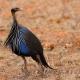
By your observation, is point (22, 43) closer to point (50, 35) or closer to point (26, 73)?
point (26, 73)

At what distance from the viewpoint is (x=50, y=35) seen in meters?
9.41

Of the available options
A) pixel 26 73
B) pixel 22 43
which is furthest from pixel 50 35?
pixel 22 43

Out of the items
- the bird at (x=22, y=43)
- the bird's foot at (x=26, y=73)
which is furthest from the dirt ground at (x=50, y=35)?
the bird at (x=22, y=43)

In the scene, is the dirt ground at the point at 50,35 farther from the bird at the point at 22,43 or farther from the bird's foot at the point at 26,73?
the bird at the point at 22,43

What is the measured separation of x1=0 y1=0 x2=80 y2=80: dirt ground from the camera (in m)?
7.31

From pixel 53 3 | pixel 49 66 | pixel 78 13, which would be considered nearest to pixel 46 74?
pixel 49 66

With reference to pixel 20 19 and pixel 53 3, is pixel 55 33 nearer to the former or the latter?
pixel 20 19

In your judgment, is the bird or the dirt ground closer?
the bird

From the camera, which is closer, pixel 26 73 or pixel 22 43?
pixel 22 43

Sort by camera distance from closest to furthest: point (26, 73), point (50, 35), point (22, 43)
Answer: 1. point (22, 43)
2. point (26, 73)
3. point (50, 35)

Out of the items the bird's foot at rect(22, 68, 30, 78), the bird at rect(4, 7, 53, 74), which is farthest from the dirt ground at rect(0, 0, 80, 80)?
the bird at rect(4, 7, 53, 74)

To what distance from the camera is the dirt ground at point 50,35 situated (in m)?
7.31

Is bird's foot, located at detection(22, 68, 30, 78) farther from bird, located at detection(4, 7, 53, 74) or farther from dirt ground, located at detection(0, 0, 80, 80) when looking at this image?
bird, located at detection(4, 7, 53, 74)

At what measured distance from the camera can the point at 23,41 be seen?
6871mm
